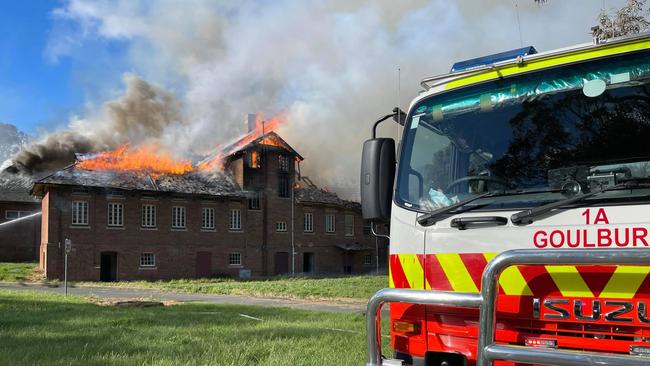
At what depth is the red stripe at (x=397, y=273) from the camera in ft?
11.2

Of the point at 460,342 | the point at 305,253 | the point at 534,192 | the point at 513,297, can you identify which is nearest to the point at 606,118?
the point at 534,192

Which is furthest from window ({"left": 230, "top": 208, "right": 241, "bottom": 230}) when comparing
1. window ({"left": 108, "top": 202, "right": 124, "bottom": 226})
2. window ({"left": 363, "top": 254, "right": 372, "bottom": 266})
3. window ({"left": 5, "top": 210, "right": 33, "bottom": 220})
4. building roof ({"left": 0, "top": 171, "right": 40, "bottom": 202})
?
window ({"left": 5, "top": 210, "right": 33, "bottom": 220})

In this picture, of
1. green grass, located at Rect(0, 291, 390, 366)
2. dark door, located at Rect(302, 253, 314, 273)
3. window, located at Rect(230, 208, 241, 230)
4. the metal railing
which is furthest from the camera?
dark door, located at Rect(302, 253, 314, 273)

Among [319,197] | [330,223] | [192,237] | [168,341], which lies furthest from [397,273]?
[330,223]

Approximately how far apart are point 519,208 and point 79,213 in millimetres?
34364

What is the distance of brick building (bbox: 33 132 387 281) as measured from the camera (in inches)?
1318

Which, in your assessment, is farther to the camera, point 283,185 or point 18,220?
point 283,185

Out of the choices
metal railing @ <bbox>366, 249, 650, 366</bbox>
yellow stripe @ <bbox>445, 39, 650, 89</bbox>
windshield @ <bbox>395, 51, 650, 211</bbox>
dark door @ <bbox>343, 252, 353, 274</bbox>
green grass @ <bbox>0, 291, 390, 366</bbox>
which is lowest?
dark door @ <bbox>343, 252, 353, 274</bbox>

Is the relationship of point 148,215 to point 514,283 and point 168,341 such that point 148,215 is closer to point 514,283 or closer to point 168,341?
point 168,341

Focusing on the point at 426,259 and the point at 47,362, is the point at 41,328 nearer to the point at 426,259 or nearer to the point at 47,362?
the point at 47,362

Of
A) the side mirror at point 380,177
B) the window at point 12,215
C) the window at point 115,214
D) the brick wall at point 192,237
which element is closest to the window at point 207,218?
the brick wall at point 192,237

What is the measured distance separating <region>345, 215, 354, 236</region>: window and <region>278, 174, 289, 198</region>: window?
6042mm

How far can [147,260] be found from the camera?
35.8m

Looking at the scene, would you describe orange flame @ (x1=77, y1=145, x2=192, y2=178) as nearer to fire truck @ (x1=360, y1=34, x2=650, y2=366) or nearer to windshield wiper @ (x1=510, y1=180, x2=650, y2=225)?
fire truck @ (x1=360, y1=34, x2=650, y2=366)
